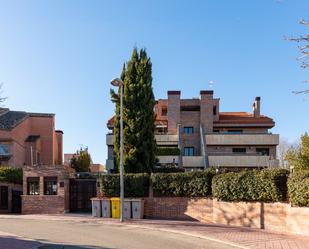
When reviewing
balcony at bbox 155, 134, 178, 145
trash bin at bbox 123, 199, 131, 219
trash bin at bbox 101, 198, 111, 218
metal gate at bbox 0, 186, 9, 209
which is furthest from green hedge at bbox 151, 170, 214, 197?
balcony at bbox 155, 134, 178, 145

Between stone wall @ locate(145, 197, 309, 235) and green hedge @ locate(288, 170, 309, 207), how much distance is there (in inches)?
10.5

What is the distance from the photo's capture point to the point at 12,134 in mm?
45594

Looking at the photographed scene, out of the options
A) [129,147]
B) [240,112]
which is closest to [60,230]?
[129,147]

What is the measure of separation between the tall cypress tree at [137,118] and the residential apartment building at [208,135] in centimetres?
1733

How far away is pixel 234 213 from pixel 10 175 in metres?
18.3

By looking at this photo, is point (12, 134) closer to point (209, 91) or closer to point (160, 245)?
point (209, 91)

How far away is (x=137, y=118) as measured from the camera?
2806cm

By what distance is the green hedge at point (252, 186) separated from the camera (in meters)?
18.1

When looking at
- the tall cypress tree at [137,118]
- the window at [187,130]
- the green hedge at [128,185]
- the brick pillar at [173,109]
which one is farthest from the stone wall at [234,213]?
the window at [187,130]

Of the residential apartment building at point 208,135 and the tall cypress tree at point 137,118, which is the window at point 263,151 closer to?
the residential apartment building at point 208,135

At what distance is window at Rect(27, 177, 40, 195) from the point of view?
94.7 feet

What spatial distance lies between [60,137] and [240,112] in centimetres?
2564

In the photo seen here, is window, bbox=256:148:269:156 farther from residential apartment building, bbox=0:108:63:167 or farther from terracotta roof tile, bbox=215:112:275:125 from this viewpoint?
residential apartment building, bbox=0:108:63:167

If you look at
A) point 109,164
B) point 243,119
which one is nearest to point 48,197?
point 109,164
